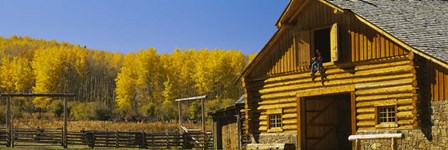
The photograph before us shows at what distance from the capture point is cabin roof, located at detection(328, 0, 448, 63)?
2111cm

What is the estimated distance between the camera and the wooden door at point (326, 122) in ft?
86.7

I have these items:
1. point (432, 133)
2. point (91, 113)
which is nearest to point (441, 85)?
point (432, 133)

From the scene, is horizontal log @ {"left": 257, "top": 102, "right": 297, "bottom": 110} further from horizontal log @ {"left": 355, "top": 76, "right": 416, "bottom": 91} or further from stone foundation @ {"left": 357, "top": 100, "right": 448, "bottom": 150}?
stone foundation @ {"left": 357, "top": 100, "right": 448, "bottom": 150}

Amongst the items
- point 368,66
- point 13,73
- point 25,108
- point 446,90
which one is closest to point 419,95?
point 446,90

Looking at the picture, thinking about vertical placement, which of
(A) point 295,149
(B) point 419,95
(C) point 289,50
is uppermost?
(C) point 289,50

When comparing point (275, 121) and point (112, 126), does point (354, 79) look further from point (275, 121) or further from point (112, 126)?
point (112, 126)

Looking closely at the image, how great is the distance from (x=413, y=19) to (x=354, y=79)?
3097mm

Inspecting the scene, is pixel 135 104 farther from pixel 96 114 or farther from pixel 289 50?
pixel 289 50

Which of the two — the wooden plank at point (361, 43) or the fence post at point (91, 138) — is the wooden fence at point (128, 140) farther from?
the wooden plank at point (361, 43)

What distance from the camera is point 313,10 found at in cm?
2547

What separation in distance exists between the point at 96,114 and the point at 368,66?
5345 cm

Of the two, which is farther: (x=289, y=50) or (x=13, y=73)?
(x=13, y=73)

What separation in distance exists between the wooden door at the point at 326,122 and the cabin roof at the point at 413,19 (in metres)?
4.55

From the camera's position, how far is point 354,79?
23766 millimetres
